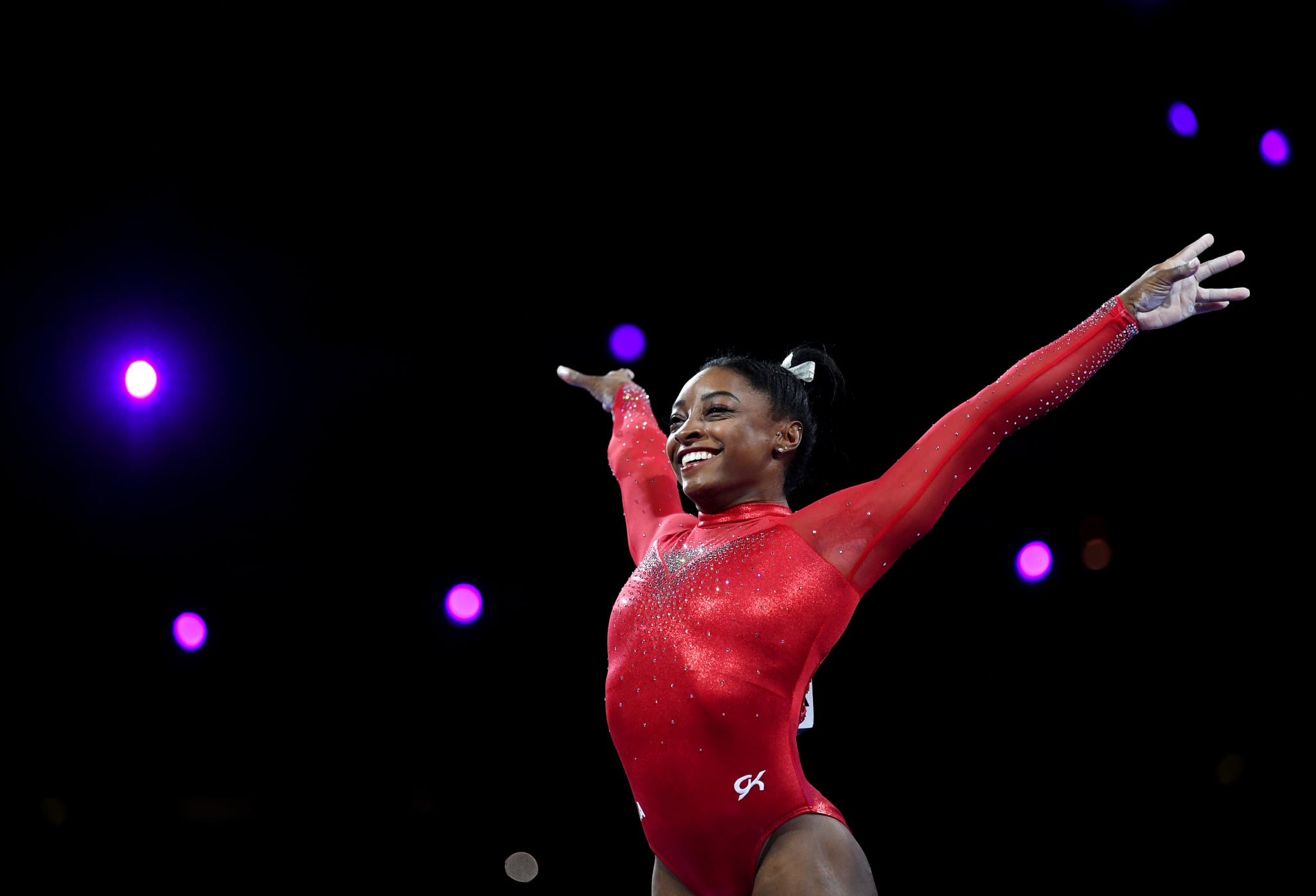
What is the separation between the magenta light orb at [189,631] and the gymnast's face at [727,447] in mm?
1911

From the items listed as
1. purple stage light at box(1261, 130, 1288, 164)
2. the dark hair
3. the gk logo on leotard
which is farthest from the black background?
the gk logo on leotard

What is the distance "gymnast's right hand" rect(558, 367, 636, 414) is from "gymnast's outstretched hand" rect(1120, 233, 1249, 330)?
113cm

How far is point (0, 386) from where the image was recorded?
287 cm

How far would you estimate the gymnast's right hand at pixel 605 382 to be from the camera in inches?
100

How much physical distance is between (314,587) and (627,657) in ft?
6.08

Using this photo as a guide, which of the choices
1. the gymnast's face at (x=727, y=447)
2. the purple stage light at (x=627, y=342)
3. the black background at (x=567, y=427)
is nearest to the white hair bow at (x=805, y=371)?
the gymnast's face at (x=727, y=447)

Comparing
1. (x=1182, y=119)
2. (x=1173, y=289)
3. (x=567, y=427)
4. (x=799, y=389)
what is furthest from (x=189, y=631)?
(x=1182, y=119)

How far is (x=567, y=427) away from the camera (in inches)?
134

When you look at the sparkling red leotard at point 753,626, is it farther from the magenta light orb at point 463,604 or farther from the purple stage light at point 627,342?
the magenta light orb at point 463,604

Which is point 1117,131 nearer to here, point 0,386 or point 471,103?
point 471,103

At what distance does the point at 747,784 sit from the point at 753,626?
9.3 inches

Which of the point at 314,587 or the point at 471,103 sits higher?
the point at 471,103

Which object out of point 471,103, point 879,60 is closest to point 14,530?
point 471,103

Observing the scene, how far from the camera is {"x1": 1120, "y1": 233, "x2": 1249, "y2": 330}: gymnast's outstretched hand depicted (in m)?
1.87
